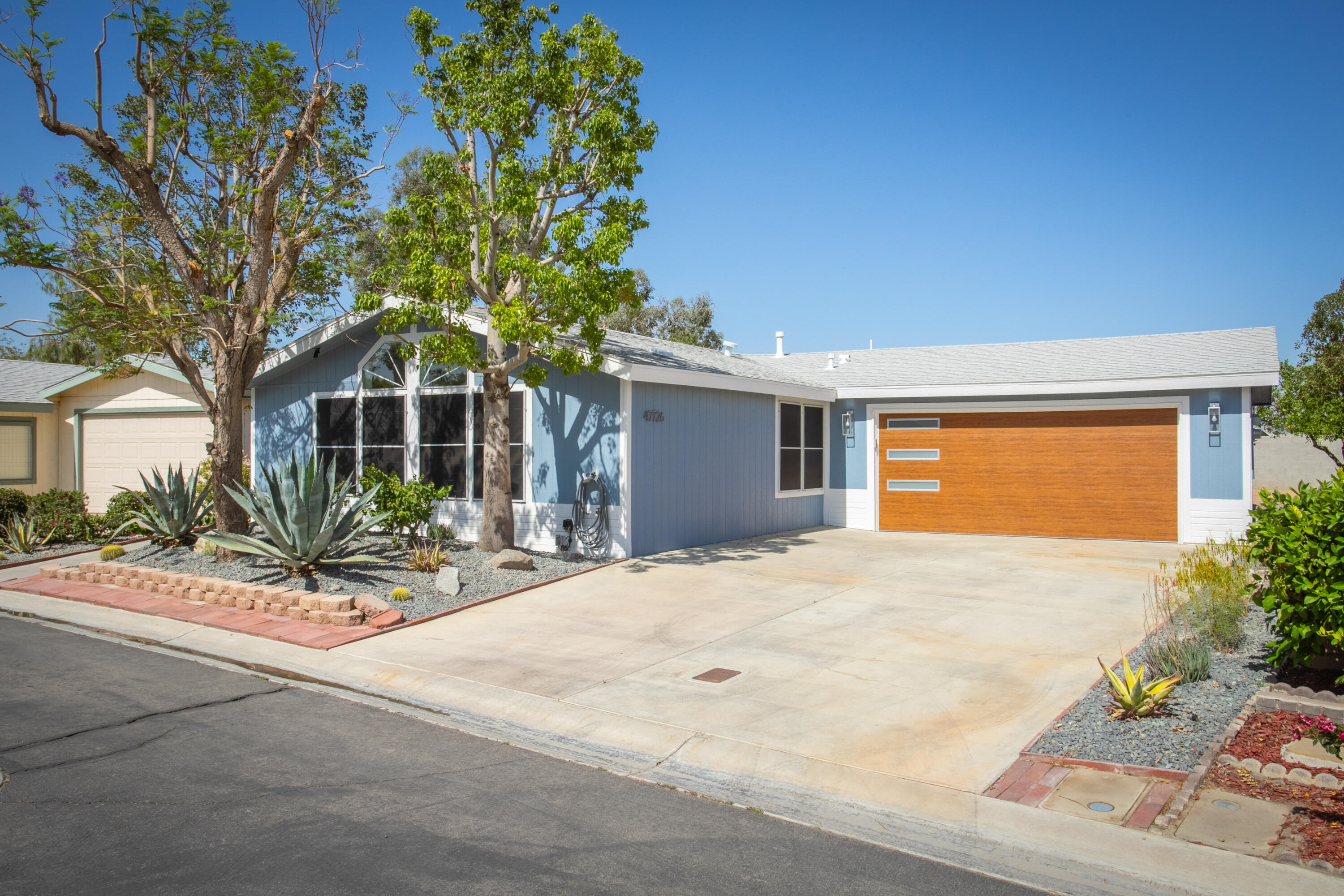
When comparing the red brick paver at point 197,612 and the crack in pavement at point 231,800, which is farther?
the red brick paver at point 197,612

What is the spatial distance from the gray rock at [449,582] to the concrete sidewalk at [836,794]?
216cm

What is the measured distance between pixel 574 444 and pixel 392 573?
3.27m

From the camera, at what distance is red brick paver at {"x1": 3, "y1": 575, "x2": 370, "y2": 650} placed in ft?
27.7

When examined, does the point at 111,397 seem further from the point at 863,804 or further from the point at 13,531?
the point at 863,804

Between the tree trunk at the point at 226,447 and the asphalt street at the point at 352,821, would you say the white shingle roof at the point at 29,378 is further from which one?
the asphalt street at the point at 352,821

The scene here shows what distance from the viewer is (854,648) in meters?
7.89

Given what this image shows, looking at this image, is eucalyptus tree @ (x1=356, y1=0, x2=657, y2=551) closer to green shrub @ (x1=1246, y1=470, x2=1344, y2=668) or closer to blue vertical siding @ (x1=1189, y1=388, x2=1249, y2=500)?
green shrub @ (x1=1246, y1=470, x2=1344, y2=668)

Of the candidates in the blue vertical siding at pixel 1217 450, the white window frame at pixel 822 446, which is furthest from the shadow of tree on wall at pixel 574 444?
the blue vertical siding at pixel 1217 450

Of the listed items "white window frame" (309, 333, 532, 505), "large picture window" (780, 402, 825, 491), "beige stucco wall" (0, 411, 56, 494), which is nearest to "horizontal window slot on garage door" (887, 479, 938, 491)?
"large picture window" (780, 402, 825, 491)

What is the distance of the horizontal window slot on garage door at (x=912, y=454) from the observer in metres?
16.4

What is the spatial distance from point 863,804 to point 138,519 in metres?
11.9

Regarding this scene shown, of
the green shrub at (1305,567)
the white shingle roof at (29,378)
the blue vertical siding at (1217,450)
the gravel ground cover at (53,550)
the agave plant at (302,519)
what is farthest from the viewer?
the white shingle roof at (29,378)

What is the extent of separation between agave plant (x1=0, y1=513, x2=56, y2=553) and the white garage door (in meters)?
3.39

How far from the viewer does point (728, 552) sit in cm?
1318
